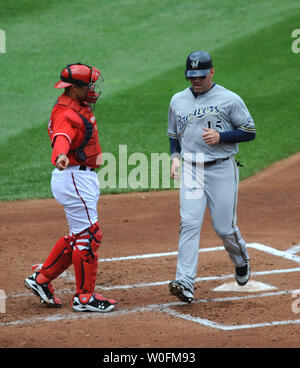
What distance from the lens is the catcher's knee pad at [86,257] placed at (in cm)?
593

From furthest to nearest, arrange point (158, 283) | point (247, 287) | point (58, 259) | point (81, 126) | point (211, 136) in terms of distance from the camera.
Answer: point (158, 283) < point (247, 287) < point (58, 259) < point (211, 136) < point (81, 126)

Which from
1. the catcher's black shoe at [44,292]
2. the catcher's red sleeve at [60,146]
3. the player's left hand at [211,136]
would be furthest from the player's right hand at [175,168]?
the catcher's black shoe at [44,292]

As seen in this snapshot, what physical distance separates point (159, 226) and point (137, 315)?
10.1ft

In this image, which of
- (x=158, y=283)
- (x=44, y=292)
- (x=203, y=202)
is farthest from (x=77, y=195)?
(x=158, y=283)

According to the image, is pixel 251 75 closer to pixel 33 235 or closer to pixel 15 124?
pixel 15 124

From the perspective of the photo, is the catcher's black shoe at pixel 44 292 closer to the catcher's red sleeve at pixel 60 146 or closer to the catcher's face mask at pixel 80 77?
the catcher's red sleeve at pixel 60 146

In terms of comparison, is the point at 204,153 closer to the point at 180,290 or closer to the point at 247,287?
the point at 180,290

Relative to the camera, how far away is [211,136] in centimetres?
593

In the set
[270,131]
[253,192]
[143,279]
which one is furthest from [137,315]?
[270,131]

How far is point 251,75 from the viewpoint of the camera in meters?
16.7

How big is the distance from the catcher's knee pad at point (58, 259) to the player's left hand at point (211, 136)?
1509 mm

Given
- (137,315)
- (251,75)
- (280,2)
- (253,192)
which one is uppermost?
(280,2)

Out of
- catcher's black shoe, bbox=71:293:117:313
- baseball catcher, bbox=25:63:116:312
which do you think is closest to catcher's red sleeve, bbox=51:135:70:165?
baseball catcher, bbox=25:63:116:312

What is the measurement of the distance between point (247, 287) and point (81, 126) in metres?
2.22
